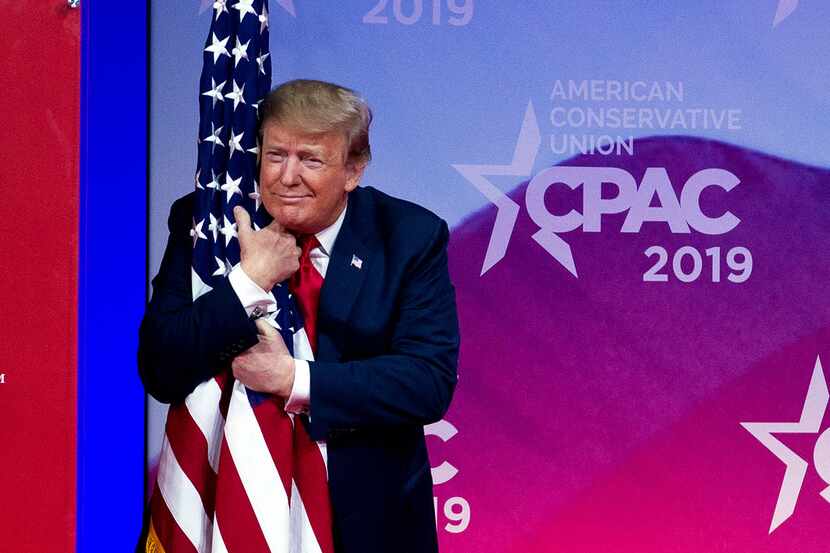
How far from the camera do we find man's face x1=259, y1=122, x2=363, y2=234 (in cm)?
184

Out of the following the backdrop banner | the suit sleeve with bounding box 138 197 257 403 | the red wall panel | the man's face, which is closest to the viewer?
the suit sleeve with bounding box 138 197 257 403

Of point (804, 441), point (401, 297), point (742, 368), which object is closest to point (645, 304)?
point (742, 368)

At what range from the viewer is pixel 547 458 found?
300cm

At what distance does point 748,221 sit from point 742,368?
1.29 ft

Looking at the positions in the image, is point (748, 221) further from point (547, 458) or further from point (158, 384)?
point (158, 384)

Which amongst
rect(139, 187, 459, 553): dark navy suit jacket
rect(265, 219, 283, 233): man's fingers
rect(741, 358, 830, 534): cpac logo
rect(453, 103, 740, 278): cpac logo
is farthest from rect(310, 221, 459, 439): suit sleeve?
rect(741, 358, 830, 534): cpac logo

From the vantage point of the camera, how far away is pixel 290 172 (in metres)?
1.83

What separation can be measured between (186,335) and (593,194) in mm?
1496

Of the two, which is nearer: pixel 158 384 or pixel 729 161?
pixel 158 384

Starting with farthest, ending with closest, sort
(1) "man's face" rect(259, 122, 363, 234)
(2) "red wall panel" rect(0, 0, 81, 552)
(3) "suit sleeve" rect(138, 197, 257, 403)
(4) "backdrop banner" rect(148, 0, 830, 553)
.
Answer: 1. (4) "backdrop banner" rect(148, 0, 830, 553)
2. (2) "red wall panel" rect(0, 0, 81, 552)
3. (1) "man's face" rect(259, 122, 363, 234)
4. (3) "suit sleeve" rect(138, 197, 257, 403)

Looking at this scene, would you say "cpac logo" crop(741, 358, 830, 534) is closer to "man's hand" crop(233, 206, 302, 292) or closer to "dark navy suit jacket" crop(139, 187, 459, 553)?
"dark navy suit jacket" crop(139, 187, 459, 553)

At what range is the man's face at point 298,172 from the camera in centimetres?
184

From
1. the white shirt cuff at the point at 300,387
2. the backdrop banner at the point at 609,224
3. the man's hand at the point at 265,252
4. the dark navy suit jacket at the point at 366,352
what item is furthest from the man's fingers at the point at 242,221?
the backdrop banner at the point at 609,224

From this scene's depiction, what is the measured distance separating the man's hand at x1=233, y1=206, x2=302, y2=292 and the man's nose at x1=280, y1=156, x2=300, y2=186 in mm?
86
